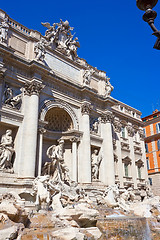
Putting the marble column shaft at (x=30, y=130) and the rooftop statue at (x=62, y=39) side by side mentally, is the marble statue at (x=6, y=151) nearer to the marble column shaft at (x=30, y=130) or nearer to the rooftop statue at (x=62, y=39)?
the marble column shaft at (x=30, y=130)

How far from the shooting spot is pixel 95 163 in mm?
18844

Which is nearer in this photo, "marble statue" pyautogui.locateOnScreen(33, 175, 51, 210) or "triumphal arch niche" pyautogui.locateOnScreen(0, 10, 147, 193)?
"marble statue" pyautogui.locateOnScreen(33, 175, 51, 210)

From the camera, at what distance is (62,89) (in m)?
17.9

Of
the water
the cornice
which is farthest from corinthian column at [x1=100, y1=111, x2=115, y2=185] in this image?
the water

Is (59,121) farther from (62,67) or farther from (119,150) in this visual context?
(119,150)

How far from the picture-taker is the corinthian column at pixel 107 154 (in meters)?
18.9

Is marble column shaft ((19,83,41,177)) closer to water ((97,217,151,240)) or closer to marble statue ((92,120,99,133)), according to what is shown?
water ((97,217,151,240))

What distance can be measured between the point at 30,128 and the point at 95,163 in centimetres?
719

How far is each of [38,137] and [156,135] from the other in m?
20.9

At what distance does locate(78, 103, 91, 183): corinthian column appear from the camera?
17094 mm

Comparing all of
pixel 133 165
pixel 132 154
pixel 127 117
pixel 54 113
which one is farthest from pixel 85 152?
pixel 127 117

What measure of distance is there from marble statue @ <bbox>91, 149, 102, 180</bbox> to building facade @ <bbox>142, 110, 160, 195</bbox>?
13.7 metres

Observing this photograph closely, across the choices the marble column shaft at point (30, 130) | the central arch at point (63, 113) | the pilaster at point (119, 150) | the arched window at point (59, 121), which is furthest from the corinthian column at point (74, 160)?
the pilaster at point (119, 150)

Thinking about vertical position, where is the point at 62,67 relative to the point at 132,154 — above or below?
above
